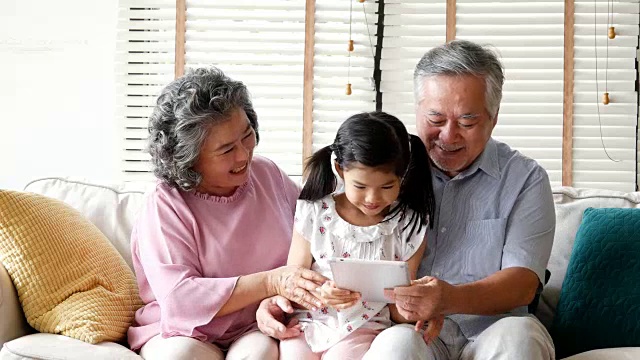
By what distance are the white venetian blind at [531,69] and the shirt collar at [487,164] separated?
2.08 m

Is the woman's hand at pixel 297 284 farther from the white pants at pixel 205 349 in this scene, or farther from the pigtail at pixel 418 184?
the pigtail at pixel 418 184

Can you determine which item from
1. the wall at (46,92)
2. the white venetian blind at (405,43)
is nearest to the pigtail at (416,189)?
the white venetian blind at (405,43)

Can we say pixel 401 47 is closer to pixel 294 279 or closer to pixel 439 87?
pixel 439 87

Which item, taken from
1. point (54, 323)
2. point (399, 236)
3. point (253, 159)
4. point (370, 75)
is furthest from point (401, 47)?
point (54, 323)

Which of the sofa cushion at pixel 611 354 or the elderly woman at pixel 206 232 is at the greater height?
the elderly woman at pixel 206 232

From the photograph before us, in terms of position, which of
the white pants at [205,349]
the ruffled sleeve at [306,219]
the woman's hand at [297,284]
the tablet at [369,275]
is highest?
the ruffled sleeve at [306,219]

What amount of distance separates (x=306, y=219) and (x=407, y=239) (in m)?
0.26

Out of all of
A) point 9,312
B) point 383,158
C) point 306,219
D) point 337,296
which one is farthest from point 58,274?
point 383,158

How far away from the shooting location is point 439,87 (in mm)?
2158

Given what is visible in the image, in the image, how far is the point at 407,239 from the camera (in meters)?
2.12

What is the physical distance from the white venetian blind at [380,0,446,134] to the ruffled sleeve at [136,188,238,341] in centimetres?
222

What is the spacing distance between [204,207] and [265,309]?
351 mm

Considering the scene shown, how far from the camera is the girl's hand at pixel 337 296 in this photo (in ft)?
6.21

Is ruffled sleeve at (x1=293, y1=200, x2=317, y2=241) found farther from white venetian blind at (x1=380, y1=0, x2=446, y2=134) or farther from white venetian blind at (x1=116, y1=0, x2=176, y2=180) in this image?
white venetian blind at (x1=116, y1=0, x2=176, y2=180)
